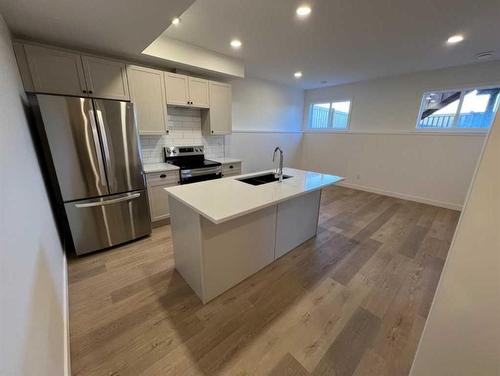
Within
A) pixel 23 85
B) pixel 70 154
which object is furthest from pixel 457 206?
pixel 23 85

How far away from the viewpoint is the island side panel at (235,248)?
1602mm

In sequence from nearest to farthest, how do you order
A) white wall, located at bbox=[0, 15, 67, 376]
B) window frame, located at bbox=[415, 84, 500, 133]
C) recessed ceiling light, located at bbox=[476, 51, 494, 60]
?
white wall, located at bbox=[0, 15, 67, 376] → recessed ceiling light, located at bbox=[476, 51, 494, 60] → window frame, located at bbox=[415, 84, 500, 133]

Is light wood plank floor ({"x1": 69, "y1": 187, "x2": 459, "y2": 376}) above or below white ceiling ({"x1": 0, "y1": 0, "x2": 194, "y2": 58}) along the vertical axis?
below

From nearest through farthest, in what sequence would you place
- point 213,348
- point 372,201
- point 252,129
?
point 213,348
point 372,201
point 252,129

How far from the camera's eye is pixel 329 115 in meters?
5.48

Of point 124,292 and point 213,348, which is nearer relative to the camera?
point 213,348

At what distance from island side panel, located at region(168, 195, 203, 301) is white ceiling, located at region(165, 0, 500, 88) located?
6.60ft

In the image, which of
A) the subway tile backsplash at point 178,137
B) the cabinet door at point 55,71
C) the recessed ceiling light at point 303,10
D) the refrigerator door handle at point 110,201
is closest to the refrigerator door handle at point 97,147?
the refrigerator door handle at point 110,201

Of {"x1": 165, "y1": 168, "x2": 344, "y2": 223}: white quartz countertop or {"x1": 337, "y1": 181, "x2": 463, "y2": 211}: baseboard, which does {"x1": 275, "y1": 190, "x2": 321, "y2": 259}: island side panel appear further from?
{"x1": 337, "y1": 181, "x2": 463, "y2": 211}: baseboard

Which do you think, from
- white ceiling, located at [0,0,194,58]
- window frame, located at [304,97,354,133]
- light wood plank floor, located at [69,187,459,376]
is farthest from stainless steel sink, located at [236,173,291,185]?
window frame, located at [304,97,354,133]

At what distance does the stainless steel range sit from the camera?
3.03 m

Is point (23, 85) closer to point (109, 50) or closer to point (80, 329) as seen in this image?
point (109, 50)

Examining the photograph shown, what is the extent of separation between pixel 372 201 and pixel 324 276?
113 inches

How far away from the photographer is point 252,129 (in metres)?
4.79
